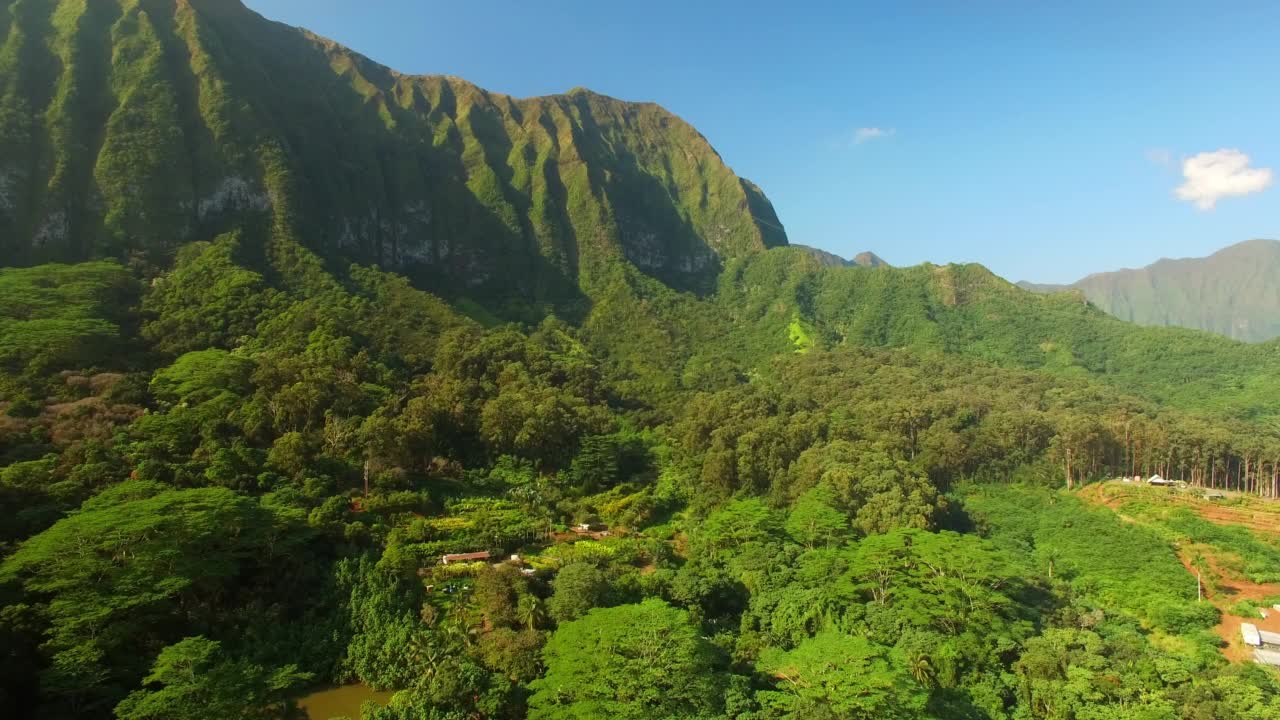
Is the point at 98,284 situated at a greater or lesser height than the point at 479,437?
greater

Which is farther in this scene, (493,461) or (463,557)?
(493,461)

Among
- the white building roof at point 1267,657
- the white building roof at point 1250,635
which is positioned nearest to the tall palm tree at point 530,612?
the white building roof at point 1267,657

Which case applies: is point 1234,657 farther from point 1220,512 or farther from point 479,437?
point 479,437

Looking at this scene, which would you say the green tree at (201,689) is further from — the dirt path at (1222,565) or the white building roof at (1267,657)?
the dirt path at (1222,565)

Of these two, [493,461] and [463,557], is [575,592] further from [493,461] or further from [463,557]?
[493,461]

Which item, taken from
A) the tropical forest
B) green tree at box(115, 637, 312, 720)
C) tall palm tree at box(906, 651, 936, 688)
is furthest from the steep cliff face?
tall palm tree at box(906, 651, 936, 688)

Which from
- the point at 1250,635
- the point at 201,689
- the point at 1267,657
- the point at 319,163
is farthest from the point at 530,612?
the point at 319,163

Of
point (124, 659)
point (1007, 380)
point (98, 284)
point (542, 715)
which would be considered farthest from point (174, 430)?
point (1007, 380)
